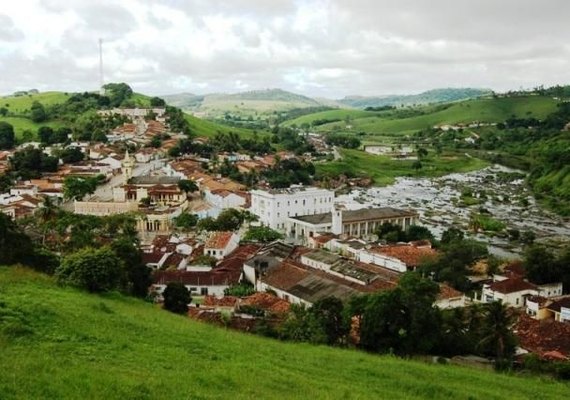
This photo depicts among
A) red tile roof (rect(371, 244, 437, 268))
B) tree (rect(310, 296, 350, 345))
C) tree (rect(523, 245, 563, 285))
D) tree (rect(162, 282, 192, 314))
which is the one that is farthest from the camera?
red tile roof (rect(371, 244, 437, 268))

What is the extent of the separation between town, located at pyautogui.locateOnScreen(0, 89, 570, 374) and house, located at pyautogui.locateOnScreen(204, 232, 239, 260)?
13 centimetres

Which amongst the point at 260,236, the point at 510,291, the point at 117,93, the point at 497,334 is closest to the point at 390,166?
the point at 117,93

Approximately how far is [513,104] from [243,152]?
4276 inches

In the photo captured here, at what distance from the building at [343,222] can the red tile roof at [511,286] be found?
19163mm

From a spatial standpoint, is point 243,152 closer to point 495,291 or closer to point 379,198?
point 379,198

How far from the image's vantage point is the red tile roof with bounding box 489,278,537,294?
33.5 m

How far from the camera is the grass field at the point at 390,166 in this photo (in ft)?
320

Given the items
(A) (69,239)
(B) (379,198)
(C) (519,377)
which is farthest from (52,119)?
Result: (C) (519,377)

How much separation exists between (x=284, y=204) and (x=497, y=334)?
35842 mm

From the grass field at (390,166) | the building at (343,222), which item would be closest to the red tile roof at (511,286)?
the building at (343,222)

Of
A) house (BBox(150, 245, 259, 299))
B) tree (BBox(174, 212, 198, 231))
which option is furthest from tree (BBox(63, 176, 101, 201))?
house (BBox(150, 245, 259, 299))

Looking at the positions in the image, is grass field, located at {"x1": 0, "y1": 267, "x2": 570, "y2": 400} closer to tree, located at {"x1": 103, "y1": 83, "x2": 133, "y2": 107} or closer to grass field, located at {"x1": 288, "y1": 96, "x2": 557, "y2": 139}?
tree, located at {"x1": 103, "y1": 83, "x2": 133, "y2": 107}

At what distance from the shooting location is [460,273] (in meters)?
36.5

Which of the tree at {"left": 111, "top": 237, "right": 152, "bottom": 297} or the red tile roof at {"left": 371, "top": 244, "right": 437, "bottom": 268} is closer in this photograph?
the tree at {"left": 111, "top": 237, "right": 152, "bottom": 297}
